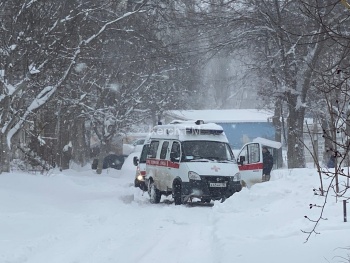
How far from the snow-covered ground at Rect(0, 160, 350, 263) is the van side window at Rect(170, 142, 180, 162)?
149cm

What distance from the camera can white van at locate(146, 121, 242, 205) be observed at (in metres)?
17.8

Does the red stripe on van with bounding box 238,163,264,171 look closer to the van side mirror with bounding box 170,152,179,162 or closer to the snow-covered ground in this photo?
the snow-covered ground

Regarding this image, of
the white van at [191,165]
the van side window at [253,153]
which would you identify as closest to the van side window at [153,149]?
the white van at [191,165]

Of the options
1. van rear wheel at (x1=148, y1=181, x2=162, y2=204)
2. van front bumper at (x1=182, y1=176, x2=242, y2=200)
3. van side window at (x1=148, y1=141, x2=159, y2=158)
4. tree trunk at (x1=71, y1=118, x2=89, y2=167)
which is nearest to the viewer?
van front bumper at (x1=182, y1=176, x2=242, y2=200)

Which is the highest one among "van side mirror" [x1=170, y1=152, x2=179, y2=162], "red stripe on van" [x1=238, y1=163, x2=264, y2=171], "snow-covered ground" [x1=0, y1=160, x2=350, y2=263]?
"van side mirror" [x1=170, y1=152, x2=179, y2=162]

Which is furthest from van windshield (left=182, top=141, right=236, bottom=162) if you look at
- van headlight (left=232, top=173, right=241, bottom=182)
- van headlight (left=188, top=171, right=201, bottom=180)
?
van headlight (left=232, top=173, right=241, bottom=182)

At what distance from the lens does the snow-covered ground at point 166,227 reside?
30.0ft

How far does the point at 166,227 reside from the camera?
44.2 feet

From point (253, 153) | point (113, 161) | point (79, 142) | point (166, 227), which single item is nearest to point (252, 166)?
point (253, 153)

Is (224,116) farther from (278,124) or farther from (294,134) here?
(294,134)

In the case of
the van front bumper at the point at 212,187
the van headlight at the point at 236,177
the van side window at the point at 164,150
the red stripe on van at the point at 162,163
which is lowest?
the van front bumper at the point at 212,187

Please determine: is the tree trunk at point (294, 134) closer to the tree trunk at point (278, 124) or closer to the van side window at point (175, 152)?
the tree trunk at point (278, 124)

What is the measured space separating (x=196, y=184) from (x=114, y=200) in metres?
2.93

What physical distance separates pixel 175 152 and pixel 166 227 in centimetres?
560
